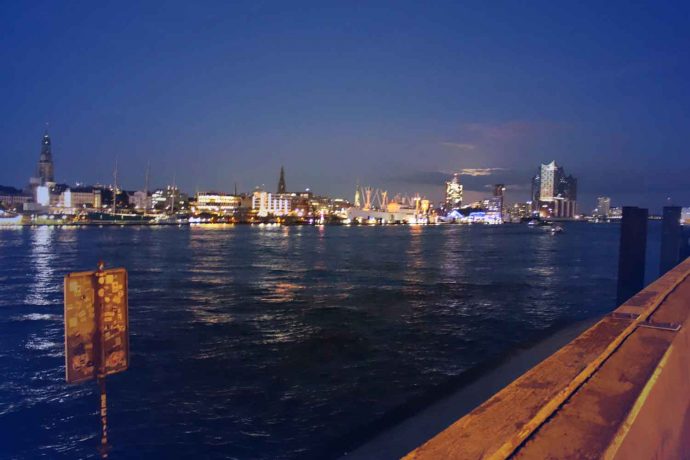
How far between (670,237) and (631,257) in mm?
5117

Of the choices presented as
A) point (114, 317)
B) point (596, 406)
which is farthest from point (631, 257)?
point (114, 317)

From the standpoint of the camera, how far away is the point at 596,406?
3102 millimetres

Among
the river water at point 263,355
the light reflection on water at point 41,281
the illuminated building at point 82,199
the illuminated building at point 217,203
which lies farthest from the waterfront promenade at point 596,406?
the illuminated building at point 82,199

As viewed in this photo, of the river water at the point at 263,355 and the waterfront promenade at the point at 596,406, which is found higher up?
the waterfront promenade at the point at 596,406

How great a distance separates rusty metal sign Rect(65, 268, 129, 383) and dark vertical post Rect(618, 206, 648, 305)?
14596mm

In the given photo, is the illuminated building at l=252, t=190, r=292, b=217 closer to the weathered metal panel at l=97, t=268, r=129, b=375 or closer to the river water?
the river water

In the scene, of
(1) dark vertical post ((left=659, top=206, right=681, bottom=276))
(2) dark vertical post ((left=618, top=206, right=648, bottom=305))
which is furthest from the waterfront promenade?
(1) dark vertical post ((left=659, top=206, right=681, bottom=276))

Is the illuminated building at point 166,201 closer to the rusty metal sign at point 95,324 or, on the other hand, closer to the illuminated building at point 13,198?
the illuminated building at point 13,198

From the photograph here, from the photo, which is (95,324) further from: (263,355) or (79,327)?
(263,355)

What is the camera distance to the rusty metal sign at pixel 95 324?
396 cm

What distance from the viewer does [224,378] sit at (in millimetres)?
10406

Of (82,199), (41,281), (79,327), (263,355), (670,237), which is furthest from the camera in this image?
(82,199)

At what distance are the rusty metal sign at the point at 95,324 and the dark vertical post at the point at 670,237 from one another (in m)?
19.7

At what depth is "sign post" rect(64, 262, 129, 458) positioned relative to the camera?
3.96 m
